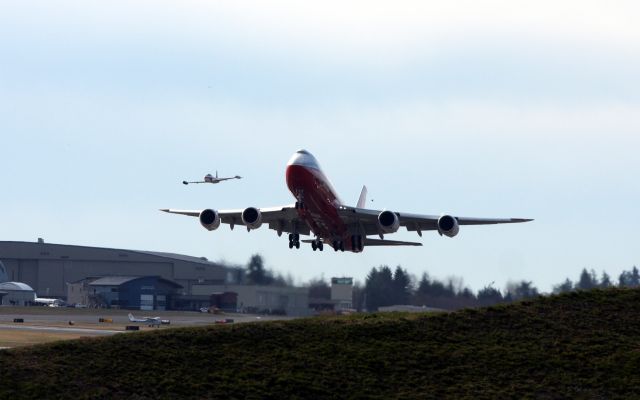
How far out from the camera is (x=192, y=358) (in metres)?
30.1

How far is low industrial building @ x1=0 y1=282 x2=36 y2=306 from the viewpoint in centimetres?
11356

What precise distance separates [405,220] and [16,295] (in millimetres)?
68155

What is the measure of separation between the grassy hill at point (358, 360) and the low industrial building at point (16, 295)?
85942mm

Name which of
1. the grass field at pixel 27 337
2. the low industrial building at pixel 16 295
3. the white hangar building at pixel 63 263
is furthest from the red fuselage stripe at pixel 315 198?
the white hangar building at pixel 63 263

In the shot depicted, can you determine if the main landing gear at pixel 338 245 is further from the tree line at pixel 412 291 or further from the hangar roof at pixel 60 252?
the hangar roof at pixel 60 252

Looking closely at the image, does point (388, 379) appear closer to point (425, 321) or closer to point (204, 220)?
point (425, 321)

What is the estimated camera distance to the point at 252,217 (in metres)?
56.0

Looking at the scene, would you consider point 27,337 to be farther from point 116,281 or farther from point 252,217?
point 116,281

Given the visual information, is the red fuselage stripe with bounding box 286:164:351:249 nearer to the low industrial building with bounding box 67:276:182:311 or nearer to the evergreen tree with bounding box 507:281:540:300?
the evergreen tree with bounding box 507:281:540:300

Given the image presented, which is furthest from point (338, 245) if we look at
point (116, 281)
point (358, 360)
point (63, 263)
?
point (63, 263)

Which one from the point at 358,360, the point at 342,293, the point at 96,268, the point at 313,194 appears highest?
the point at 96,268

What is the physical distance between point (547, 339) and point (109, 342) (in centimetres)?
1311

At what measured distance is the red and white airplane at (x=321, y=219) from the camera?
5341 cm

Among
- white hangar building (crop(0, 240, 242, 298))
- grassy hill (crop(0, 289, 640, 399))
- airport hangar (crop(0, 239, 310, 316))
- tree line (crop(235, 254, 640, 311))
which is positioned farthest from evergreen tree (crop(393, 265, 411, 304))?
white hangar building (crop(0, 240, 242, 298))
